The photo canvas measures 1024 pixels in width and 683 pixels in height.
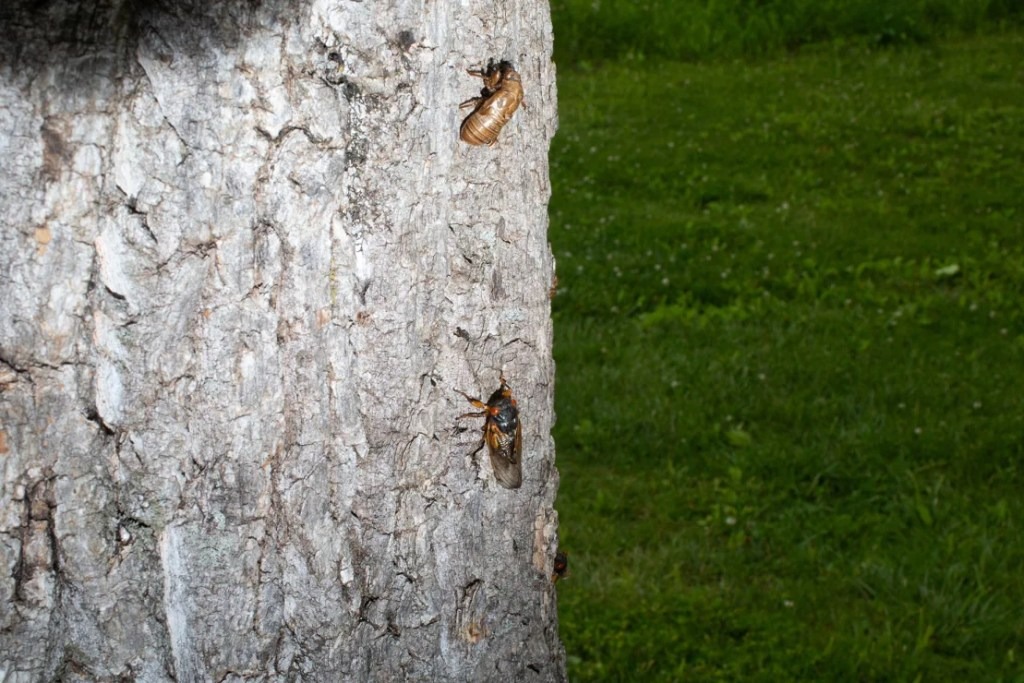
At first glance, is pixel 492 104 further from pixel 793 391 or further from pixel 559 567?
pixel 793 391

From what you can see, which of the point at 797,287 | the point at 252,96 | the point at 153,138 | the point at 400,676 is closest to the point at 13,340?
the point at 153,138

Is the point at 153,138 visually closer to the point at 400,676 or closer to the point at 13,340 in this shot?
the point at 13,340

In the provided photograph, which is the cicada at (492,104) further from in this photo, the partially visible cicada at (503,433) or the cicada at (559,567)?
the cicada at (559,567)

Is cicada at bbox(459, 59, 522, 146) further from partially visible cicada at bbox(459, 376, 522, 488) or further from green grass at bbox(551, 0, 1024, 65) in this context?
green grass at bbox(551, 0, 1024, 65)

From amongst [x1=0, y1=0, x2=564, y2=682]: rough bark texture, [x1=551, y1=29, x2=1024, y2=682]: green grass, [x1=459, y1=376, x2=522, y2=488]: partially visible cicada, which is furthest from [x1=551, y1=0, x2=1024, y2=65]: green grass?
[x1=0, y1=0, x2=564, y2=682]: rough bark texture

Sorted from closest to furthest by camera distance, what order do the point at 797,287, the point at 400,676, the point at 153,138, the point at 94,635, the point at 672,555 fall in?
the point at 153,138, the point at 94,635, the point at 400,676, the point at 672,555, the point at 797,287
